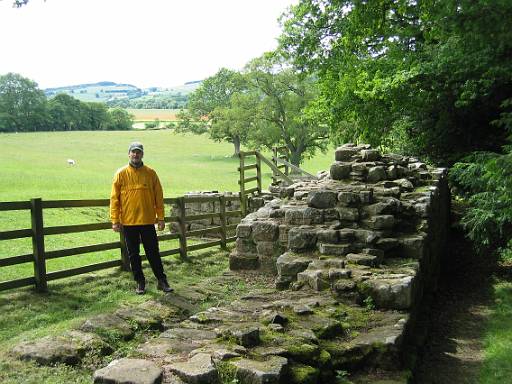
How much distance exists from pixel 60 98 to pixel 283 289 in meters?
85.9

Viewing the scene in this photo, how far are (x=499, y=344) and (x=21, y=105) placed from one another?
80.2 meters

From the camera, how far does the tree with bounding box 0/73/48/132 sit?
73625mm

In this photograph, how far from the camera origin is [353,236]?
845 cm

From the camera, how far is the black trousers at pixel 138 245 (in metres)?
7.91

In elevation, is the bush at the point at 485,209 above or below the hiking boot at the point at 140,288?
above

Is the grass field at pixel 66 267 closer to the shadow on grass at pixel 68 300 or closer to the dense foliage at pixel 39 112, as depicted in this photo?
the shadow on grass at pixel 68 300

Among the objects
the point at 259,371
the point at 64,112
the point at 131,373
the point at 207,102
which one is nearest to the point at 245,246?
the point at 259,371

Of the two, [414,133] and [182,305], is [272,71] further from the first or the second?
[182,305]

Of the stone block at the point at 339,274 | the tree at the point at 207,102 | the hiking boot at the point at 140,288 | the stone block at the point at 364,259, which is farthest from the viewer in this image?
the tree at the point at 207,102

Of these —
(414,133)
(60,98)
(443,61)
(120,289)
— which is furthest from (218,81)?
(120,289)

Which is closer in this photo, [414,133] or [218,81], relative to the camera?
[414,133]

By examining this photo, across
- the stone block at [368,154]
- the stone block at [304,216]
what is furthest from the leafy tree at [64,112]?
the stone block at [304,216]

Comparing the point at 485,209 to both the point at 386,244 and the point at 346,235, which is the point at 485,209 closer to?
the point at 386,244

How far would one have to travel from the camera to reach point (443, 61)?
13711mm
